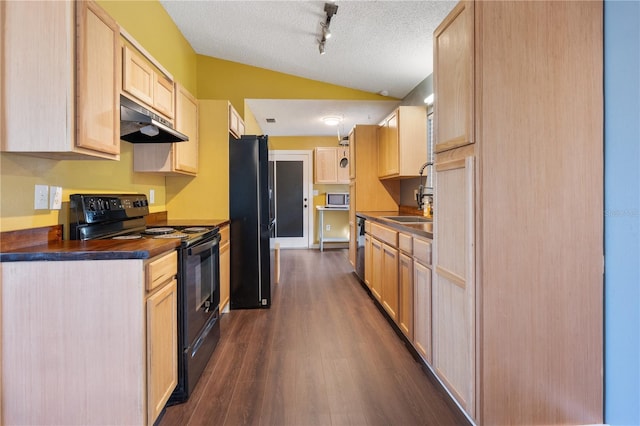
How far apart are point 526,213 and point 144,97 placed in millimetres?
2264

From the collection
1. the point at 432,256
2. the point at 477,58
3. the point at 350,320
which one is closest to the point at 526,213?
the point at 432,256

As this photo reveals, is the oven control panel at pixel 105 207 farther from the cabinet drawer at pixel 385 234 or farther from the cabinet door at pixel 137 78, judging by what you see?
the cabinet drawer at pixel 385 234

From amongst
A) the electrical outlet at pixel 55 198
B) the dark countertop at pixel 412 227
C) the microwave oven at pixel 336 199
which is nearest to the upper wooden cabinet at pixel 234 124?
the dark countertop at pixel 412 227

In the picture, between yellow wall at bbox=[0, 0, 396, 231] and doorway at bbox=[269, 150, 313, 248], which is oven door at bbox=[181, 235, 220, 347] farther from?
doorway at bbox=[269, 150, 313, 248]

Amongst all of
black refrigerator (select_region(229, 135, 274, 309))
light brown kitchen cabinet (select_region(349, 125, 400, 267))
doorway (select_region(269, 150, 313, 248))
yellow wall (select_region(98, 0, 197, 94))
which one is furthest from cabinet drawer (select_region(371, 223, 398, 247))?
doorway (select_region(269, 150, 313, 248))

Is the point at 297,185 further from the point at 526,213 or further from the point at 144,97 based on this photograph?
the point at 526,213

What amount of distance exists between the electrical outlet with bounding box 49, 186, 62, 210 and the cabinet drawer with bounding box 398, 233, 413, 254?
6.56ft

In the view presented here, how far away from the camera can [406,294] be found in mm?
2283

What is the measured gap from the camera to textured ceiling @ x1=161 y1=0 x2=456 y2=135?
2.69 metres

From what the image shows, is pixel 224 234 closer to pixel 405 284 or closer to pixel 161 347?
pixel 161 347

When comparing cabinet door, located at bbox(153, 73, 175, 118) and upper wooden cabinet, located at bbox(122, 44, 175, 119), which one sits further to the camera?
cabinet door, located at bbox(153, 73, 175, 118)

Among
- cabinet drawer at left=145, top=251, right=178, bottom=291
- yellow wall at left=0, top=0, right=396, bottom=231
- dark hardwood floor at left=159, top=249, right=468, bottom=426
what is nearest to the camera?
cabinet drawer at left=145, top=251, right=178, bottom=291

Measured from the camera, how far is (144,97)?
6.91 feet

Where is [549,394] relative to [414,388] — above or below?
above
